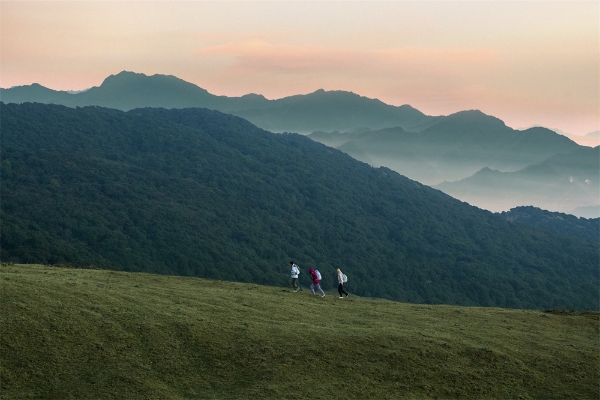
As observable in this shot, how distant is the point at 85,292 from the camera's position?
3578 centimetres

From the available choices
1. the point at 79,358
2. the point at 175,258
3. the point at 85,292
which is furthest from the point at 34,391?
the point at 175,258

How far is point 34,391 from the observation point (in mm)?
26266

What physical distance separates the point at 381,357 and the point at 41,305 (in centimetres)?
1882

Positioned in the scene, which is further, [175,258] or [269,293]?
[175,258]

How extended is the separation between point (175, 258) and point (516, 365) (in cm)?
15203

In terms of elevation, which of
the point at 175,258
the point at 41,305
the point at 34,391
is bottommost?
the point at 175,258

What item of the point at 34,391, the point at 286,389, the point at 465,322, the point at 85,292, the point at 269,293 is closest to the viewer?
the point at 34,391

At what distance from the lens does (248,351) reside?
104 feet

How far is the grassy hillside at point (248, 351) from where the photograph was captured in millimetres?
28328

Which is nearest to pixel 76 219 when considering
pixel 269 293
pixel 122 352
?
pixel 269 293

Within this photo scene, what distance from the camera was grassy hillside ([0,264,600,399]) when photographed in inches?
1115

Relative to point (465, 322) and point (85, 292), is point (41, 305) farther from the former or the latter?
point (465, 322)

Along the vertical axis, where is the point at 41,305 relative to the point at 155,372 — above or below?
above

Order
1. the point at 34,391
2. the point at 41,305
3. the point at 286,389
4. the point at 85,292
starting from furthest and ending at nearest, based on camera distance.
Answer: the point at 85,292, the point at 41,305, the point at 286,389, the point at 34,391
